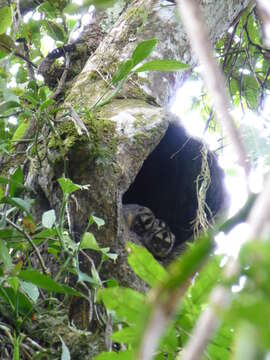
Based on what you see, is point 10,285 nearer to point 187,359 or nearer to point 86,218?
point 86,218

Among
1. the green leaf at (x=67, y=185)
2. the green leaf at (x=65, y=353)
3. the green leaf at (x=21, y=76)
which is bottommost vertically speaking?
the green leaf at (x=65, y=353)

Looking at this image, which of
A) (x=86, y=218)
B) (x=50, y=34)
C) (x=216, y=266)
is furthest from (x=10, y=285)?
(x=50, y=34)

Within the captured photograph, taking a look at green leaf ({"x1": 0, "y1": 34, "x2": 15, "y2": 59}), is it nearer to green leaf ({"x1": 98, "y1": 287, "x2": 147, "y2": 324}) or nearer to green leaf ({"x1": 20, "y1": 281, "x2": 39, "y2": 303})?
green leaf ({"x1": 20, "y1": 281, "x2": 39, "y2": 303})

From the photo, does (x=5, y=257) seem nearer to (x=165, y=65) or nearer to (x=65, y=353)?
(x=65, y=353)

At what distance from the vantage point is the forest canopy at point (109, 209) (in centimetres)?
31

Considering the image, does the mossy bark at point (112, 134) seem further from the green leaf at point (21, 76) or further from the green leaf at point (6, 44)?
the green leaf at point (21, 76)

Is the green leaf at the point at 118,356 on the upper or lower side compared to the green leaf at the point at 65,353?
upper

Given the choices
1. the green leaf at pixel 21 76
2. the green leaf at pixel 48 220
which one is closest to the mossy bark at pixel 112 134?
the green leaf at pixel 48 220

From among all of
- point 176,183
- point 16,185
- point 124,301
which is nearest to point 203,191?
point 176,183

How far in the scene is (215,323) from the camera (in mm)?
280

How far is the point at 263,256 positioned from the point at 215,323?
0.04m

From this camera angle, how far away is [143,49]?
139 centimetres

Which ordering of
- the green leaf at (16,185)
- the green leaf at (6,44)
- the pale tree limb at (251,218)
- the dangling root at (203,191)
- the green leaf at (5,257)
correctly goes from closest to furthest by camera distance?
the pale tree limb at (251,218) < the green leaf at (5,257) < the green leaf at (16,185) < the dangling root at (203,191) < the green leaf at (6,44)

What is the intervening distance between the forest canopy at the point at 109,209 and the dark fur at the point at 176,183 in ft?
0.16
